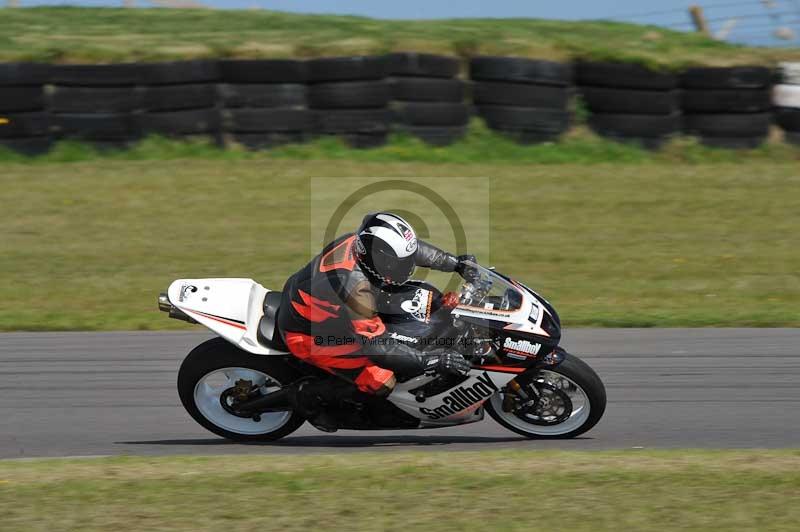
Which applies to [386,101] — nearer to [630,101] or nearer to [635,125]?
[630,101]

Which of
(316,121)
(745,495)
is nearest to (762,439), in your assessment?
(745,495)

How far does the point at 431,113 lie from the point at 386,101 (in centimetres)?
67

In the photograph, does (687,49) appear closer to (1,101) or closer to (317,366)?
(1,101)

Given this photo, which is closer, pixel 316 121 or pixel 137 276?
Result: pixel 137 276

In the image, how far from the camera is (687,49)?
1694 cm

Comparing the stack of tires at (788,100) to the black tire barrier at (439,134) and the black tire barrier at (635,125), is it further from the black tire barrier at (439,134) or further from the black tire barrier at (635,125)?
the black tire barrier at (439,134)

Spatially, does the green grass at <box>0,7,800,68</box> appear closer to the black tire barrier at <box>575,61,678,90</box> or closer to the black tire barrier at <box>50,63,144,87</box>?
the black tire barrier at <box>575,61,678,90</box>

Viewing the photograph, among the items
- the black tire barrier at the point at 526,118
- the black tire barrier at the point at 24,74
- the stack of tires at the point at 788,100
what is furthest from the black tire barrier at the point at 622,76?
the black tire barrier at the point at 24,74

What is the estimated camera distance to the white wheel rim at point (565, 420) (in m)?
6.48

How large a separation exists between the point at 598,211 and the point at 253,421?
761 centimetres

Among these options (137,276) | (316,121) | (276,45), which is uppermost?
(276,45)

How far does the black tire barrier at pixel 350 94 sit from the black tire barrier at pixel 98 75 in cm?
238

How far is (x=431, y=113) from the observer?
15227 mm

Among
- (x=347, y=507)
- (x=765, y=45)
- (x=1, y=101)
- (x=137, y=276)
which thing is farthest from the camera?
(x=765, y=45)
